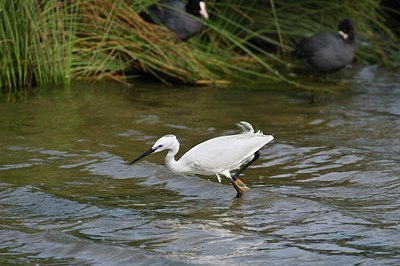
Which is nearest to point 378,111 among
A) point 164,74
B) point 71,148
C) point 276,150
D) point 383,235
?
point 276,150

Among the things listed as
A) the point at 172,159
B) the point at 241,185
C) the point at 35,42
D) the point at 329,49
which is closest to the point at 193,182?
the point at 241,185

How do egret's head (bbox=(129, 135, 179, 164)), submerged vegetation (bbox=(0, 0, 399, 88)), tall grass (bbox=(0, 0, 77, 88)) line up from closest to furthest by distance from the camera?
1. egret's head (bbox=(129, 135, 179, 164))
2. tall grass (bbox=(0, 0, 77, 88))
3. submerged vegetation (bbox=(0, 0, 399, 88))

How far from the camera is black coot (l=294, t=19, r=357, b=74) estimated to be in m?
11.8

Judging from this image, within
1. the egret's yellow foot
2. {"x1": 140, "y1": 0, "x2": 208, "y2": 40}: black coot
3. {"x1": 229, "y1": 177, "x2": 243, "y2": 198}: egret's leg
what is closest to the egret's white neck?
{"x1": 229, "y1": 177, "x2": 243, "y2": 198}: egret's leg

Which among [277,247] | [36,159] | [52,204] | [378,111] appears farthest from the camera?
[378,111]

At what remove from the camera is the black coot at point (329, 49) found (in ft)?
38.7

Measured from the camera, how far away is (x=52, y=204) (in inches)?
235

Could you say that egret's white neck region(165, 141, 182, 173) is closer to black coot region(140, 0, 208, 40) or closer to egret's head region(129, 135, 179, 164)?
egret's head region(129, 135, 179, 164)

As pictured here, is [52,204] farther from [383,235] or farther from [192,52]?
[192,52]

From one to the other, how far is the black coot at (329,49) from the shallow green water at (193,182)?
104 cm

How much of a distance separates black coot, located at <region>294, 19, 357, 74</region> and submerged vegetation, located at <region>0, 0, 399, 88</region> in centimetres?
43

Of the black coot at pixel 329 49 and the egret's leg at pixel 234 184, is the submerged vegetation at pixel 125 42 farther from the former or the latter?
the egret's leg at pixel 234 184

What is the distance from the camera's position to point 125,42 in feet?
34.2

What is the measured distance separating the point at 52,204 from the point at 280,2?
24.8 ft
